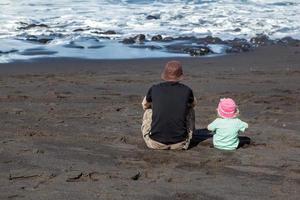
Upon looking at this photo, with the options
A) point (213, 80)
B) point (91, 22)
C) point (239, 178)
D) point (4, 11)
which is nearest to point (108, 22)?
point (91, 22)

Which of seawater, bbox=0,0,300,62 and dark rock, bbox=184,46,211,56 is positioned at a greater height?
dark rock, bbox=184,46,211,56

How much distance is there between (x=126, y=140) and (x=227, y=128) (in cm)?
101

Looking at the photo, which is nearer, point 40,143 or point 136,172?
point 136,172

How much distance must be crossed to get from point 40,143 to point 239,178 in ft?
6.70

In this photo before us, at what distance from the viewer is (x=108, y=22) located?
1836 centimetres

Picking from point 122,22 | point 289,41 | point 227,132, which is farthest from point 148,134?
point 122,22

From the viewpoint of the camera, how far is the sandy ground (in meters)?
4.71

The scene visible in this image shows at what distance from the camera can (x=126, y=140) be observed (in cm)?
636

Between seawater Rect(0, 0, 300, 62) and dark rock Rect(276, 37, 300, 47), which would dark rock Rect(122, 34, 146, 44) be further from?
dark rock Rect(276, 37, 300, 47)

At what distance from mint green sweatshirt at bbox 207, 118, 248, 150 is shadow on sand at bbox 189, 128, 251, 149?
17cm

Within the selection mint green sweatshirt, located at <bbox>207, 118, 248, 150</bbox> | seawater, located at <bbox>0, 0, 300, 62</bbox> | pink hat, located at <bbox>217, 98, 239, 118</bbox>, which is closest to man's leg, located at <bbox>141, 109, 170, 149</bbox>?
mint green sweatshirt, located at <bbox>207, 118, 248, 150</bbox>

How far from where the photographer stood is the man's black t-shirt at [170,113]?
19.5 ft

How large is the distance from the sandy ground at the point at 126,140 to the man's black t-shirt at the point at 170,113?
16cm

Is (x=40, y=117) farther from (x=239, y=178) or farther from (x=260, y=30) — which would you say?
(x=260, y=30)
